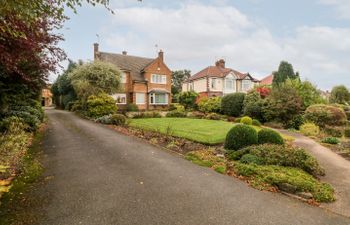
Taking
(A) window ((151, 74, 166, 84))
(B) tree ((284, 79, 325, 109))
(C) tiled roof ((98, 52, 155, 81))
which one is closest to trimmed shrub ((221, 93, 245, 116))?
(B) tree ((284, 79, 325, 109))

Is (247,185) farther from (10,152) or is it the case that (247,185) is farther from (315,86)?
(315,86)

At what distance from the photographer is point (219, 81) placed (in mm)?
43594

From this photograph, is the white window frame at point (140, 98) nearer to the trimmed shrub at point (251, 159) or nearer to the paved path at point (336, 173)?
the paved path at point (336, 173)

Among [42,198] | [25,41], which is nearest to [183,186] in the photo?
[42,198]

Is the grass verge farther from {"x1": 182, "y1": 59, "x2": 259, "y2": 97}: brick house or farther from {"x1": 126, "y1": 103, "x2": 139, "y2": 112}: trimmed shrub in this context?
{"x1": 182, "y1": 59, "x2": 259, "y2": 97}: brick house

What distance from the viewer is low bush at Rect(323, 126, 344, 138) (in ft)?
62.4

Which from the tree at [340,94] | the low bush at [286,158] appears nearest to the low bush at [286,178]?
the low bush at [286,158]

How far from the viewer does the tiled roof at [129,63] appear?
120 ft

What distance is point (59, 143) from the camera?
12.9 meters

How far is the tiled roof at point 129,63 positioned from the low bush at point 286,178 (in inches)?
1182

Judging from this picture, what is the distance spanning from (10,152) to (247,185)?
8.37 m

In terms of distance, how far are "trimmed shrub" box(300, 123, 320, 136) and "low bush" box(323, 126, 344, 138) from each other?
82cm

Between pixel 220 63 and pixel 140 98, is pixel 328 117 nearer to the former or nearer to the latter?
pixel 140 98

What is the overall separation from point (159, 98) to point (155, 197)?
33.0 m
